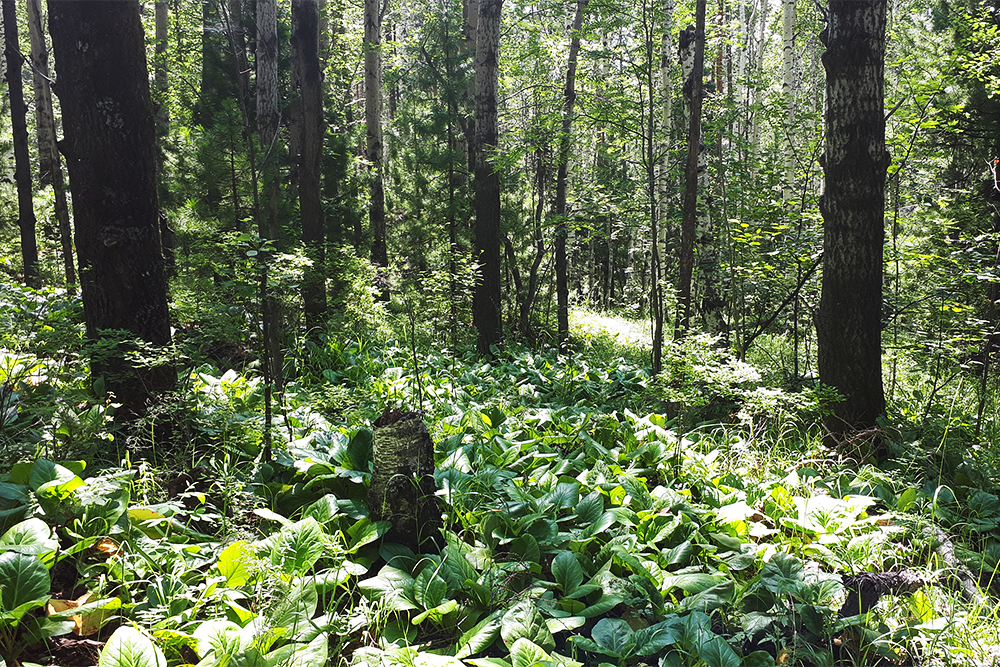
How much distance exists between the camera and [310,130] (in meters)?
→ 7.32

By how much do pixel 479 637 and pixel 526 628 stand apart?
0.18 m

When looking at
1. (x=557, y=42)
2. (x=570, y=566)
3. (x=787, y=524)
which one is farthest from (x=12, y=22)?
(x=787, y=524)

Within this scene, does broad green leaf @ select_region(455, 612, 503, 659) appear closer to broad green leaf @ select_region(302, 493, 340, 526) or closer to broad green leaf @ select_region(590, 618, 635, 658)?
broad green leaf @ select_region(590, 618, 635, 658)

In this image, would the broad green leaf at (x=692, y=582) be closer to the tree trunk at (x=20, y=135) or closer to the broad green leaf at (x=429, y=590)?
the broad green leaf at (x=429, y=590)

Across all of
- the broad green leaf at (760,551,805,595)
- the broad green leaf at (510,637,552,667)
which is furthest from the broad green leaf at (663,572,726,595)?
the broad green leaf at (510,637,552,667)

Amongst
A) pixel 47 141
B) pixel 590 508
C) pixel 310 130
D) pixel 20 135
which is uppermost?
pixel 47 141

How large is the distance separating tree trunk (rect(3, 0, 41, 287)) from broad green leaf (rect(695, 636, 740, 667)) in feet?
36.4

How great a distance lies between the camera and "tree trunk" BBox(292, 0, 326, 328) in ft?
24.0

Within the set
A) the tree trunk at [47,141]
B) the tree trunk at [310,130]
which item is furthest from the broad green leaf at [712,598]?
the tree trunk at [47,141]

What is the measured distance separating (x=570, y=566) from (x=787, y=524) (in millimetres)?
1199

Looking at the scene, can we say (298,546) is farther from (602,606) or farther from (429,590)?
(602,606)

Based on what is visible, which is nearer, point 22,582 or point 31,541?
point 22,582

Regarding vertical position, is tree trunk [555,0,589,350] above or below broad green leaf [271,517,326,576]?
above

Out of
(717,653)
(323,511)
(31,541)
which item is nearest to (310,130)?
(323,511)
